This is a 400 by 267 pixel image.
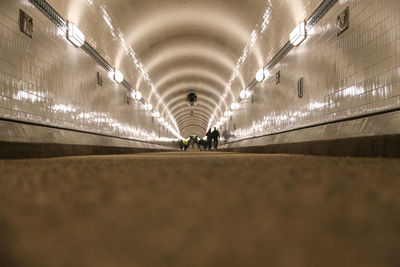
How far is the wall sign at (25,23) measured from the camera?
5.18 meters

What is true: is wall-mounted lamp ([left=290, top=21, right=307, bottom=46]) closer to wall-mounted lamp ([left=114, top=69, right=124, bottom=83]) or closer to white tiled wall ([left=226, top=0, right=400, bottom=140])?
white tiled wall ([left=226, top=0, right=400, bottom=140])

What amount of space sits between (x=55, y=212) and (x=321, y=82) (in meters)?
6.39

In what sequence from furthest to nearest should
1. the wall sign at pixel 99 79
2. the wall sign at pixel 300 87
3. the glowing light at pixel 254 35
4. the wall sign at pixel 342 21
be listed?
1. the wall sign at pixel 99 79
2. the glowing light at pixel 254 35
3. the wall sign at pixel 300 87
4. the wall sign at pixel 342 21

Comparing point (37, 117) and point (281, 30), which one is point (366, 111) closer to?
point (281, 30)

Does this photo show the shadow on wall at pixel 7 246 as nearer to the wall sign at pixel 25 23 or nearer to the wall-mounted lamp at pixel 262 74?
the wall sign at pixel 25 23

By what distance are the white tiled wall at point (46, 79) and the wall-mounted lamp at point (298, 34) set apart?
5.46 metres

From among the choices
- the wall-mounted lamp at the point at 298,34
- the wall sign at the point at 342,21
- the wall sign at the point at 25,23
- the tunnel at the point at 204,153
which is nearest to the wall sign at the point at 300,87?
the tunnel at the point at 204,153

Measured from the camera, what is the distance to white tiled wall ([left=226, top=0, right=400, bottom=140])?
13.2 feet

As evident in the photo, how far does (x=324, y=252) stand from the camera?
431 mm

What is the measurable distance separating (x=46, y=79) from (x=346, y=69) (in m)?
5.82

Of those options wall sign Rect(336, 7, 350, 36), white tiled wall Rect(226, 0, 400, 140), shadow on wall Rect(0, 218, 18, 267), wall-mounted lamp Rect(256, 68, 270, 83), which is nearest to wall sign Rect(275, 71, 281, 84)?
white tiled wall Rect(226, 0, 400, 140)

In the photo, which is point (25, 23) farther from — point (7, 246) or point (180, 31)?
point (180, 31)

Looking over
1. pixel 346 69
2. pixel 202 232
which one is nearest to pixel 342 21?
pixel 346 69

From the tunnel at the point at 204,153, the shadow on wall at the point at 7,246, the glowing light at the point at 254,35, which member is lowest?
the shadow on wall at the point at 7,246
